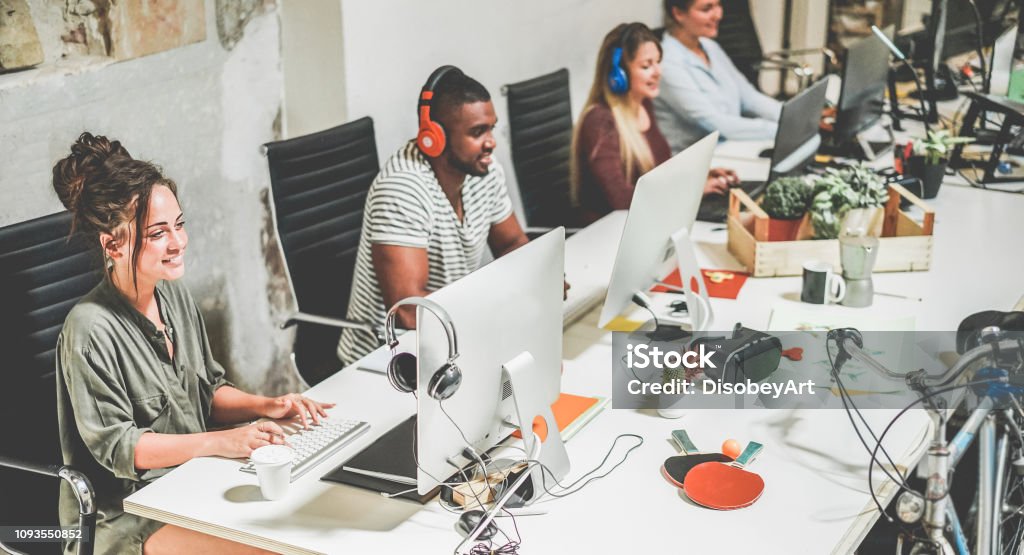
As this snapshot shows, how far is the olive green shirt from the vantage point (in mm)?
1873

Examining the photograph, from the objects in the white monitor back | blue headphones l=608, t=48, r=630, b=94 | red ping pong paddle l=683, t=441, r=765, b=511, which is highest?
blue headphones l=608, t=48, r=630, b=94

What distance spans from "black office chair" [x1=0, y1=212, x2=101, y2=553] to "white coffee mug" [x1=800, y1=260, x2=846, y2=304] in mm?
1618

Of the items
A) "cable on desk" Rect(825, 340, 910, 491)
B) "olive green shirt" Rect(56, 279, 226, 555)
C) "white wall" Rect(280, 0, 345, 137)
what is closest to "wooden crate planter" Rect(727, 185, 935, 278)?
"cable on desk" Rect(825, 340, 910, 491)

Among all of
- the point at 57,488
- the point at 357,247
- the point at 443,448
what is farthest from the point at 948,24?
the point at 57,488

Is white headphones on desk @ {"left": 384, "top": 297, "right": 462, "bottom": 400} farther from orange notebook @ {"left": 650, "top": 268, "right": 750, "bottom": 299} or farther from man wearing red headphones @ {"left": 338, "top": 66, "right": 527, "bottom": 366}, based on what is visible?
orange notebook @ {"left": 650, "top": 268, "right": 750, "bottom": 299}

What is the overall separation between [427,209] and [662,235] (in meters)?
0.60

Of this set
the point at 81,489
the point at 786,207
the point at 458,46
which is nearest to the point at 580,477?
the point at 81,489

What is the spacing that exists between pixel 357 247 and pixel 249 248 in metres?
0.36

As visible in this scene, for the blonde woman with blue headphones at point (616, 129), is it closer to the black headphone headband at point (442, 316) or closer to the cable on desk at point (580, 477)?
the cable on desk at point (580, 477)

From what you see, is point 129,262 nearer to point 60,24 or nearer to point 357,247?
point 60,24

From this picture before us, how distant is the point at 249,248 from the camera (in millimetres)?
3068

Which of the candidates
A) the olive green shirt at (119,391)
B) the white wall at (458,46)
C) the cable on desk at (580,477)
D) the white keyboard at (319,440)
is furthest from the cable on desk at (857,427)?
the white wall at (458,46)

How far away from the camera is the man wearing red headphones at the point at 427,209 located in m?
2.51

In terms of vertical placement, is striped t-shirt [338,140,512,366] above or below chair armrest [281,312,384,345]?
above
